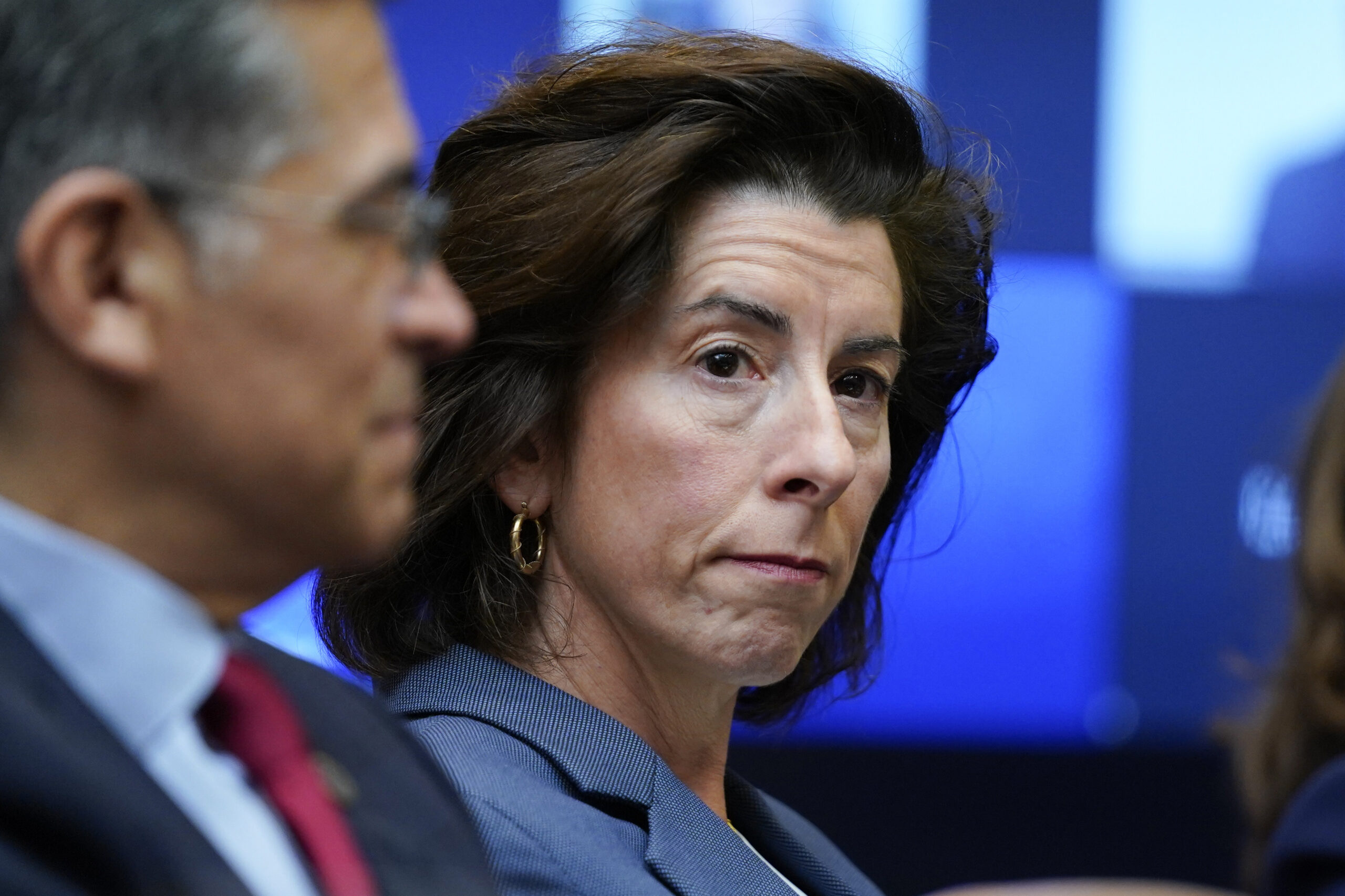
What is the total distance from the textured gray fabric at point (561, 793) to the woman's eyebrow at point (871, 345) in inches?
21.9

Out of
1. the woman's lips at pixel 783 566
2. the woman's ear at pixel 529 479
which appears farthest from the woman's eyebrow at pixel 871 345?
the woman's ear at pixel 529 479

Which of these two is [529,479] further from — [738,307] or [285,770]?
[285,770]

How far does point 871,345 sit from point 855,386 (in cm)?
8

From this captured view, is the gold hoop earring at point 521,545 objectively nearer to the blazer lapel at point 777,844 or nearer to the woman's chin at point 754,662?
the woman's chin at point 754,662

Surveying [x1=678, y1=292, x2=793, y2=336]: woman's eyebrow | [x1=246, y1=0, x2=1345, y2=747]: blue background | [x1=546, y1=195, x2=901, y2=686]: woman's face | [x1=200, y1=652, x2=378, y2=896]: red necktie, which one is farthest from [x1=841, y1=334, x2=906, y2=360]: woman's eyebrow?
[x1=246, y1=0, x2=1345, y2=747]: blue background

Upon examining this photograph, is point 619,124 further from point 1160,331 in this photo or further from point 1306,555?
point 1160,331

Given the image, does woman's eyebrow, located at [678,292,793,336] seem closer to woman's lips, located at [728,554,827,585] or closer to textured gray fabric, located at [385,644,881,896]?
woman's lips, located at [728,554,827,585]

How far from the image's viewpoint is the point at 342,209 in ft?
3.07

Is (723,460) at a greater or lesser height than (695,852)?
greater

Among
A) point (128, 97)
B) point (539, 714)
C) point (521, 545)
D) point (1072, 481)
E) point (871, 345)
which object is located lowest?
point (1072, 481)

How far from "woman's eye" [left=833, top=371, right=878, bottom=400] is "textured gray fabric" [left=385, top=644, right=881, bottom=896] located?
21.2 inches

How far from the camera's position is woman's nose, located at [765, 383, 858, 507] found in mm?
1726

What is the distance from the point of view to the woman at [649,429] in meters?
1.73

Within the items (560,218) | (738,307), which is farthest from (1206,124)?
(560,218)
